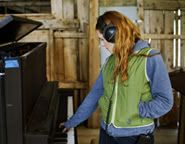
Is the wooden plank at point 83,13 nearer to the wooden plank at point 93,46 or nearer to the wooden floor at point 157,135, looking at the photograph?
the wooden plank at point 93,46

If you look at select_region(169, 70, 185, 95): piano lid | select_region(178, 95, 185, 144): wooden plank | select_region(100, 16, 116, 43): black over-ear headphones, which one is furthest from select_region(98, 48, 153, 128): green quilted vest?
select_region(178, 95, 185, 144): wooden plank

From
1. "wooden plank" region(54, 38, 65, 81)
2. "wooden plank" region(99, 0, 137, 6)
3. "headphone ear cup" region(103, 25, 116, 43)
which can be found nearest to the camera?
"headphone ear cup" region(103, 25, 116, 43)

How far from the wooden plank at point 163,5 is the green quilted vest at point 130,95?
2600 mm

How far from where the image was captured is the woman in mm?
1615

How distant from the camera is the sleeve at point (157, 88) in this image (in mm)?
1603

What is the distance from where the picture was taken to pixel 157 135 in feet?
13.2

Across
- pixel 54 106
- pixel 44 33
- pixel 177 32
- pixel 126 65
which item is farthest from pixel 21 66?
pixel 177 32

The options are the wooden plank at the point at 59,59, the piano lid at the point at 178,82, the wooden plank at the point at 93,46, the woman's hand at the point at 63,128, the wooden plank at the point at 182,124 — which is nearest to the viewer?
the woman's hand at the point at 63,128

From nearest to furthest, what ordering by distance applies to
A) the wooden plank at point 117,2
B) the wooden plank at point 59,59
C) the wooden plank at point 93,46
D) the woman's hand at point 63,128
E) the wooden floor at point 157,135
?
the woman's hand at point 63,128 < the wooden floor at point 157,135 < the wooden plank at point 93,46 < the wooden plank at point 117,2 < the wooden plank at point 59,59

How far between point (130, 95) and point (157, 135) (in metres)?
2.53

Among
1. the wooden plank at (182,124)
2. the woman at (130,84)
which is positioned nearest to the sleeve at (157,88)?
the woman at (130,84)

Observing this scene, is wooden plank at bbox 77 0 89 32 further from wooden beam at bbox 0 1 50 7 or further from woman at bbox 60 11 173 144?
woman at bbox 60 11 173 144

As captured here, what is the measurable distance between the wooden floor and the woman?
2146 mm

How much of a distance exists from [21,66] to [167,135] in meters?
3.00
